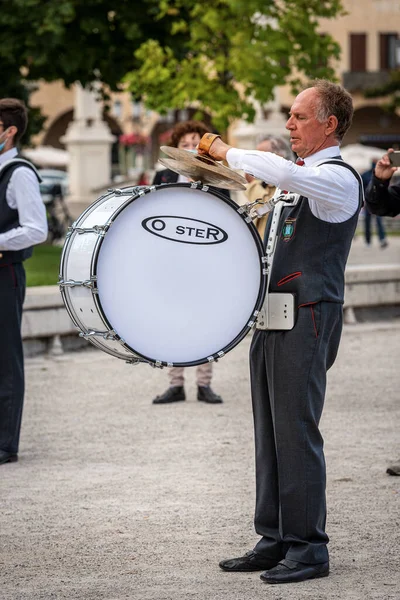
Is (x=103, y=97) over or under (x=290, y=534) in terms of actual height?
over

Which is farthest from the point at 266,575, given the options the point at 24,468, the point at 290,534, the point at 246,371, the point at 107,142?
the point at 107,142

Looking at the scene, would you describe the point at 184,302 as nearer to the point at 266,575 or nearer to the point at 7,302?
the point at 266,575

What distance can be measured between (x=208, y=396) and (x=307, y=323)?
4889mm

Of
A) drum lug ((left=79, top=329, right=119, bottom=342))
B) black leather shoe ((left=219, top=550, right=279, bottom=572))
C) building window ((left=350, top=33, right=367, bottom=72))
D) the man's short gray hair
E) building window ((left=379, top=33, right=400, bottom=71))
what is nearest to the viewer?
drum lug ((left=79, top=329, right=119, bottom=342))

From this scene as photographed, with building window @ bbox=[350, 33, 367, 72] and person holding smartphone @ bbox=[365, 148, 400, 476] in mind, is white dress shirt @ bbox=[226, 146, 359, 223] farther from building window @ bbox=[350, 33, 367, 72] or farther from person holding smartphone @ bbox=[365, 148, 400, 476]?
building window @ bbox=[350, 33, 367, 72]

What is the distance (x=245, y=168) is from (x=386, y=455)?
350 cm

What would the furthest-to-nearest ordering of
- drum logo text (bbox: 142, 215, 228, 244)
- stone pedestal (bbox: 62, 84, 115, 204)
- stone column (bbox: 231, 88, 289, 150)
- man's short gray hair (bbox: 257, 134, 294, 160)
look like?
stone pedestal (bbox: 62, 84, 115, 204) → stone column (bbox: 231, 88, 289, 150) → man's short gray hair (bbox: 257, 134, 294, 160) → drum logo text (bbox: 142, 215, 228, 244)

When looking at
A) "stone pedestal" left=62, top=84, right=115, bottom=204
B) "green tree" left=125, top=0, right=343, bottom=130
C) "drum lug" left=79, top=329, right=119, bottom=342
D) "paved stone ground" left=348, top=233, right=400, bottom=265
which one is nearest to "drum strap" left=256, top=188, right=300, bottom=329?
"drum lug" left=79, top=329, right=119, bottom=342

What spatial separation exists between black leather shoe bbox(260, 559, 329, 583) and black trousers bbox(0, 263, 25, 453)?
2.99 m

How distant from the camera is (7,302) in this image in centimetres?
818

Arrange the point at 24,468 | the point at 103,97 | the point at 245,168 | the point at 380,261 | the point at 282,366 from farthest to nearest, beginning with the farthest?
the point at 380,261
the point at 103,97
the point at 24,468
the point at 282,366
the point at 245,168

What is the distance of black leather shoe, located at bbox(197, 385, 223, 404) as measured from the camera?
33.9 feet

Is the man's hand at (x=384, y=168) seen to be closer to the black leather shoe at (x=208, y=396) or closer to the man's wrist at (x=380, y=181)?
the man's wrist at (x=380, y=181)

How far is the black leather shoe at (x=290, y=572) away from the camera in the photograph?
5473 mm
